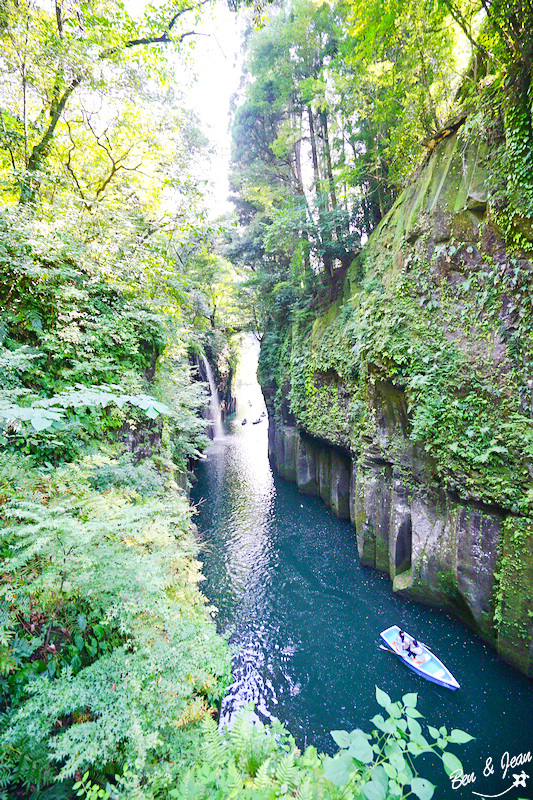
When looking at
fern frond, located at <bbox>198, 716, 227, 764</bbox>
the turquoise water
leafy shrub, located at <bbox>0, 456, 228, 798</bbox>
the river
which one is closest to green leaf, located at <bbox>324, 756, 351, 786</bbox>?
fern frond, located at <bbox>198, 716, 227, 764</bbox>

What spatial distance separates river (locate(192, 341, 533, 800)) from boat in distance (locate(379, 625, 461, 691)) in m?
0.19

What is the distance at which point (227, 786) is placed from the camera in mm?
2439

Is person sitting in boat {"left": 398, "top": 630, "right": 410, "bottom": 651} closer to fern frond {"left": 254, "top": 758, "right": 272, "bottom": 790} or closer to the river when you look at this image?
the river

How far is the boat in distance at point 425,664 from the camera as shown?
6609mm

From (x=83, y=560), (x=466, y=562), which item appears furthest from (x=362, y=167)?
(x=83, y=560)

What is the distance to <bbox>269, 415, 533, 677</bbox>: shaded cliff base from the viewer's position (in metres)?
6.39

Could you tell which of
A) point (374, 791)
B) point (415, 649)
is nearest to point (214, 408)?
point (415, 649)

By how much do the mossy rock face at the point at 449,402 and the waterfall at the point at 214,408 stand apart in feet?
67.8

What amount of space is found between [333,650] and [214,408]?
84.8 ft

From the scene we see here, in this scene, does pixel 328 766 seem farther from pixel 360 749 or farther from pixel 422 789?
pixel 422 789

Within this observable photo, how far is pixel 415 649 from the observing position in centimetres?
711

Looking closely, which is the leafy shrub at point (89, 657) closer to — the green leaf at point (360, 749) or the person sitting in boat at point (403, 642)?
the green leaf at point (360, 749)

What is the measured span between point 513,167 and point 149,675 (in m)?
9.70

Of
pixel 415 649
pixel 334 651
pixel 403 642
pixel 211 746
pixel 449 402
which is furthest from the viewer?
pixel 334 651
